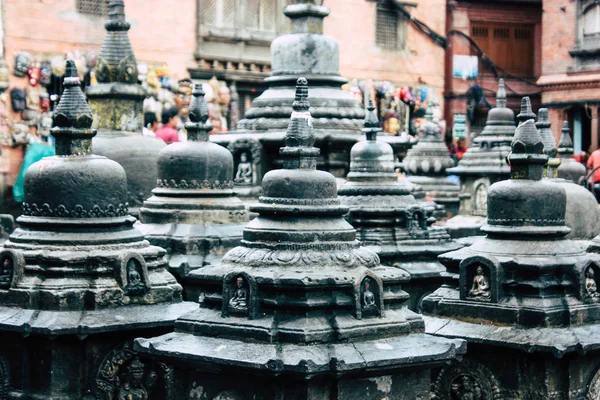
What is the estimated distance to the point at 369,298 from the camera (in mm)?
7148

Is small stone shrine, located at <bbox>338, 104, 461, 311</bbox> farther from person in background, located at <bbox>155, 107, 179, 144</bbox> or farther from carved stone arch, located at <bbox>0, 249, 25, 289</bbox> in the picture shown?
person in background, located at <bbox>155, 107, 179, 144</bbox>

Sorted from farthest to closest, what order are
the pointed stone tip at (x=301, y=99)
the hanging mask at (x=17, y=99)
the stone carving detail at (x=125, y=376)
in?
1. the hanging mask at (x=17, y=99)
2. the stone carving detail at (x=125, y=376)
3. the pointed stone tip at (x=301, y=99)

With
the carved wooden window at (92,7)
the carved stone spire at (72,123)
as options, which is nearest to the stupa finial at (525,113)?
the carved stone spire at (72,123)

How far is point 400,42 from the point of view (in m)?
32.2

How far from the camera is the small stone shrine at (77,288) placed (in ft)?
26.9

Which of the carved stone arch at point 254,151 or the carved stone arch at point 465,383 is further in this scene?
the carved stone arch at point 254,151

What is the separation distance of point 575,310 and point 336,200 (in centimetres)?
188

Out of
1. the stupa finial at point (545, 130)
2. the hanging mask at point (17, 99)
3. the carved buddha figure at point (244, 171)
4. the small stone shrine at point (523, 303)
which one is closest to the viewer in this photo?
the small stone shrine at point (523, 303)

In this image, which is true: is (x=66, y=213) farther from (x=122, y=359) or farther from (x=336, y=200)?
(x=336, y=200)

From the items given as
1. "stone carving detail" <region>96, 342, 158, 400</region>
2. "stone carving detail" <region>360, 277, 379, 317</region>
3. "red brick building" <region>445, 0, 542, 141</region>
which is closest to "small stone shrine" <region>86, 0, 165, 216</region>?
"stone carving detail" <region>96, 342, 158, 400</region>

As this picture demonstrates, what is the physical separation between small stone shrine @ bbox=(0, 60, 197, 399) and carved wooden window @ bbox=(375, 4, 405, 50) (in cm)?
2333

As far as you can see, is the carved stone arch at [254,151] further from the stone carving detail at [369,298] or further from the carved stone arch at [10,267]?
→ the stone carving detail at [369,298]

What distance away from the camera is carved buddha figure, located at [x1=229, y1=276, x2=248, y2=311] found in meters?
7.09

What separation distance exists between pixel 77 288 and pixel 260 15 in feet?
66.1
